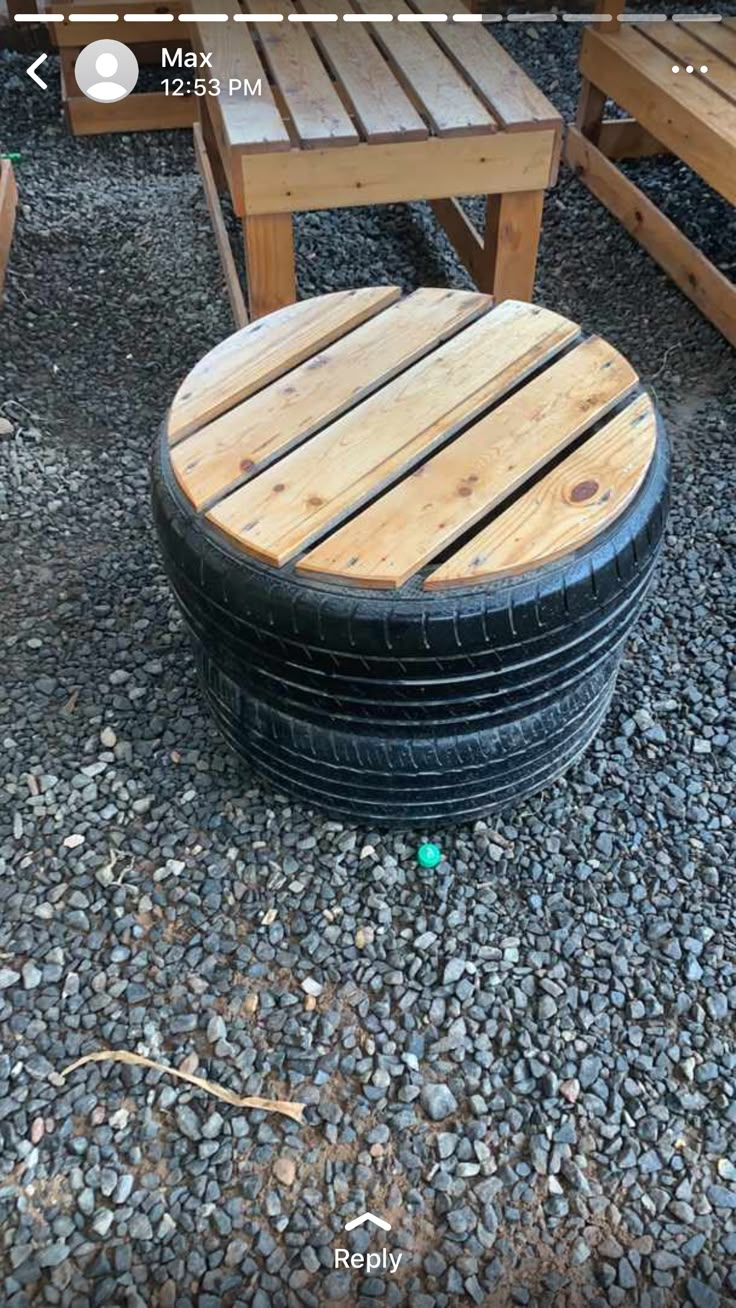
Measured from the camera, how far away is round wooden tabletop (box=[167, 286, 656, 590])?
5.57 ft

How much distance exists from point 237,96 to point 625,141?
2.05 m

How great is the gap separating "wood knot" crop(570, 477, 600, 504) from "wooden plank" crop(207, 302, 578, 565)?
270mm

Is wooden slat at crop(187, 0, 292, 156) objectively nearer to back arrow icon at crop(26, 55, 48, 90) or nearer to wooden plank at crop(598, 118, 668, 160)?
wooden plank at crop(598, 118, 668, 160)

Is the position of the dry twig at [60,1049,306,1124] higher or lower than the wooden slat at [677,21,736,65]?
lower

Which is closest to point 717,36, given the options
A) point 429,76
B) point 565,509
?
point 429,76

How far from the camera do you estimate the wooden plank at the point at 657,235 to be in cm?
340

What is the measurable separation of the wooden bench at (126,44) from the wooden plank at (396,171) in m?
2.22

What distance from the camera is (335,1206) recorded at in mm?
1589

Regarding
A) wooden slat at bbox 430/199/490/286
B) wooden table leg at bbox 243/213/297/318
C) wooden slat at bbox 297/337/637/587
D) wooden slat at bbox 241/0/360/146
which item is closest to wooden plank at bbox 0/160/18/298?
wooden slat at bbox 241/0/360/146

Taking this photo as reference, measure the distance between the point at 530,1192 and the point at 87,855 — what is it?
3.28 feet

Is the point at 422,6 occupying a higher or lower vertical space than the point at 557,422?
higher

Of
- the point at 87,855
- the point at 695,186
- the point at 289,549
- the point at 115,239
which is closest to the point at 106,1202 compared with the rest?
the point at 87,855

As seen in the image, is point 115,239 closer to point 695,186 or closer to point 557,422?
point 695,186

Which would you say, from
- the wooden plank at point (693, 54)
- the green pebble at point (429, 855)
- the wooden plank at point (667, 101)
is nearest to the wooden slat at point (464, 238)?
the wooden plank at point (667, 101)
